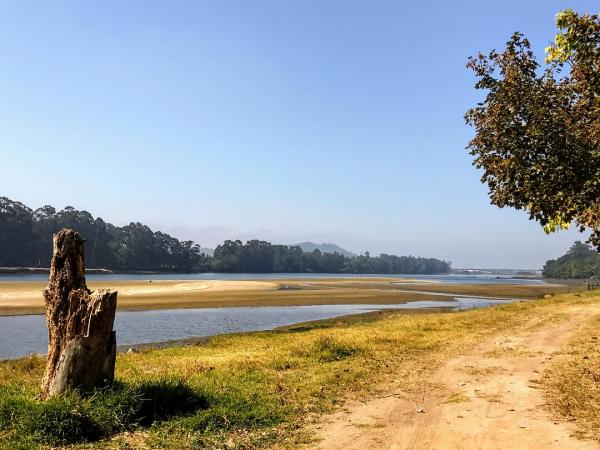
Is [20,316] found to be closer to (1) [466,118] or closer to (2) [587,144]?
(1) [466,118]

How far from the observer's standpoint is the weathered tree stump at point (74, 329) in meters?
9.91

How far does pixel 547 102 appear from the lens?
13656 mm

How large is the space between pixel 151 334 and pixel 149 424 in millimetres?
23746

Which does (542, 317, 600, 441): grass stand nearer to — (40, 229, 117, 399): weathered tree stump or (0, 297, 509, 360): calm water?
(40, 229, 117, 399): weathered tree stump

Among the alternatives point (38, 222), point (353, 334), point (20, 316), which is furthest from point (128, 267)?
point (353, 334)

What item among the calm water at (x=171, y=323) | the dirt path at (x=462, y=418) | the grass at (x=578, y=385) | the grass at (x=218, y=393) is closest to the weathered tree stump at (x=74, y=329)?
the grass at (x=218, y=393)

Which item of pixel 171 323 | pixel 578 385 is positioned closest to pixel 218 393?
pixel 578 385

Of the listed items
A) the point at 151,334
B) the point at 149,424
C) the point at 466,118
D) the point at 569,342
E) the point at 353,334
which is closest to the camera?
the point at 149,424

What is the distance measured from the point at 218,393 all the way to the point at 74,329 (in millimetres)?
3606

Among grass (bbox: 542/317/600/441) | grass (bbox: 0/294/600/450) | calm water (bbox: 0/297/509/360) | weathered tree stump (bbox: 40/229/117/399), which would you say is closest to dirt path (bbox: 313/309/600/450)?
grass (bbox: 542/317/600/441)

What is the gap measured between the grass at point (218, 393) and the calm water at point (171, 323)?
10.8m

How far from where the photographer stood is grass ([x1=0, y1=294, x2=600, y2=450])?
8789mm

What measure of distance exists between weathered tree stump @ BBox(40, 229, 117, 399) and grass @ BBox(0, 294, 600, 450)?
44 cm

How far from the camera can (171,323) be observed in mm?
37688
